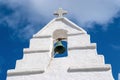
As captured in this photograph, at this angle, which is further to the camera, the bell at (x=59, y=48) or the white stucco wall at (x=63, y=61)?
the bell at (x=59, y=48)

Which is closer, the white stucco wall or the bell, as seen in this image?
the white stucco wall

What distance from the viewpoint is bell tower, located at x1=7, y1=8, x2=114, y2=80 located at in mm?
9016

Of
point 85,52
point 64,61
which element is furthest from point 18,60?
point 85,52

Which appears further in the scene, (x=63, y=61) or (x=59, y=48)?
(x=59, y=48)

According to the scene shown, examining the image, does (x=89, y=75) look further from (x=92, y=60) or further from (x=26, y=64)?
(x=26, y=64)

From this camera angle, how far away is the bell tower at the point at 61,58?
9016mm

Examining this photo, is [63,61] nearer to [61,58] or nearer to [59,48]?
[61,58]

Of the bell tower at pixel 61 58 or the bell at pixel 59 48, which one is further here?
the bell at pixel 59 48

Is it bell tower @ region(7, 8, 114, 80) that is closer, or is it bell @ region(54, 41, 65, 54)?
bell tower @ region(7, 8, 114, 80)

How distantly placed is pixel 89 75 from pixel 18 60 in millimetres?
2099

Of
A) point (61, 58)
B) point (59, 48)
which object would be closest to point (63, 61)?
point (61, 58)

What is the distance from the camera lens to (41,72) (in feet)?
30.1

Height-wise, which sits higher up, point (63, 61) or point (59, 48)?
point (59, 48)

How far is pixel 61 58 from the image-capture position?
376 inches
